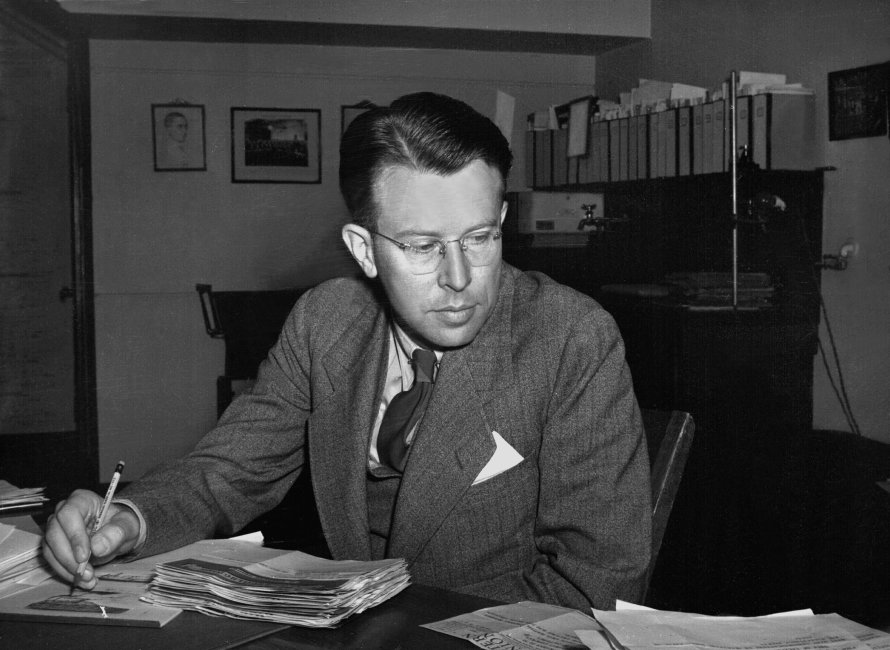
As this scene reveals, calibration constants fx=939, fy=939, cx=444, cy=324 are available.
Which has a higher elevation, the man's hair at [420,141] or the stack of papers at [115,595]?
the man's hair at [420,141]

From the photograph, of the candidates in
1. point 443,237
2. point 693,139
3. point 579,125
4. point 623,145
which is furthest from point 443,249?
point 579,125

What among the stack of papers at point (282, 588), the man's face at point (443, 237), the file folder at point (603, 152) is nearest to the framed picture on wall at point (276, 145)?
the file folder at point (603, 152)

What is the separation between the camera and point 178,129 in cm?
488

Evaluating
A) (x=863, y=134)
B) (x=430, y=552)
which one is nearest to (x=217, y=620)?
(x=430, y=552)

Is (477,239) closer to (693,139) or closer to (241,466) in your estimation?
(241,466)

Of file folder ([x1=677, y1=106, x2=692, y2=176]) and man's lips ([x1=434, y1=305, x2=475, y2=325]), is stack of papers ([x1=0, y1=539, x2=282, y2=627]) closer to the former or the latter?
man's lips ([x1=434, y1=305, x2=475, y2=325])

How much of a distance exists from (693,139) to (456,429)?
255cm

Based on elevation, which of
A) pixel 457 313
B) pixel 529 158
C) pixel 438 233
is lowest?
pixel 457 313

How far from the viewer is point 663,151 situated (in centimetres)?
364

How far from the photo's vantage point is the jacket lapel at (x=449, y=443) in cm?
122

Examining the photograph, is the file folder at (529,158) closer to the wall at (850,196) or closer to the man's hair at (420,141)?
the wall at (850,196)

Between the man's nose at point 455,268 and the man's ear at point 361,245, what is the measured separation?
0.14m

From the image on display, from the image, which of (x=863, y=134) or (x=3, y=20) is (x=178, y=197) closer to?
(x=3, y=20)

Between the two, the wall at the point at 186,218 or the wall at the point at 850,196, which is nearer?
the wall at the point at 850,196
